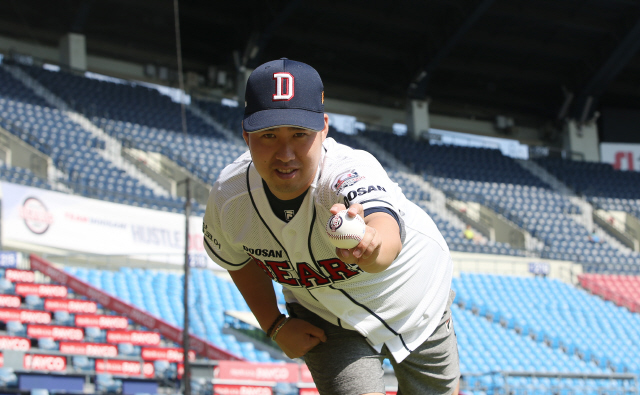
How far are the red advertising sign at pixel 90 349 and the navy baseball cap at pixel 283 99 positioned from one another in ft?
24.4

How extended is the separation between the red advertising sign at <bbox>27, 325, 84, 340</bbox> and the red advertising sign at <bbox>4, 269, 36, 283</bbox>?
1655mm

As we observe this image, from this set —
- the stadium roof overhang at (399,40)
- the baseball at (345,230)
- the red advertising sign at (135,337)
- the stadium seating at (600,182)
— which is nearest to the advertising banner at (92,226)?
the red advertising sign at (135,337)

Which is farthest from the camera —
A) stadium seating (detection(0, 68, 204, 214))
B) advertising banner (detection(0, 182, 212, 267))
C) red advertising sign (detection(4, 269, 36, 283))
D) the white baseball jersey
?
stadium seating (detection(0, 68, 204, 214))

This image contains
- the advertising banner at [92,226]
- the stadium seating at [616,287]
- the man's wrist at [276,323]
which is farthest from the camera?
the stadium seating at [616,287]

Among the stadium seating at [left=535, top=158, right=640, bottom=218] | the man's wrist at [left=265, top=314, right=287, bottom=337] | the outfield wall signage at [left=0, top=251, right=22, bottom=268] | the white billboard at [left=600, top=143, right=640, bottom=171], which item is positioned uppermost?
the white billboard at [left=600, top=143, right=640, bottom=171]

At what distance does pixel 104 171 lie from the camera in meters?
15.5

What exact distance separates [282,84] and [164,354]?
7941mm

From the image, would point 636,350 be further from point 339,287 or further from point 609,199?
point 339,287

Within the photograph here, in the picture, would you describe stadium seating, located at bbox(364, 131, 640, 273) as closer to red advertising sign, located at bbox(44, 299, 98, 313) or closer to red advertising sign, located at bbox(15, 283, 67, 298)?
red advertising sign, located at bbox(44, 299, 98, 313)

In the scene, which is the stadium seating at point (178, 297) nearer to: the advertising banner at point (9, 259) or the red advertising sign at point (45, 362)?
the advertising banner at point (9, 259)

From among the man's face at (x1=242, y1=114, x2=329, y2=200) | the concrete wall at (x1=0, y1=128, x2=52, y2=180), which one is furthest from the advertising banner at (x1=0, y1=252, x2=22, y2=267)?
the man's face at (x1=242, y1=114, x2=329, y2=200)

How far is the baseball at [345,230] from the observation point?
1816mm

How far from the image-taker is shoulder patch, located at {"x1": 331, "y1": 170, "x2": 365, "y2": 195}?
219 centimetres

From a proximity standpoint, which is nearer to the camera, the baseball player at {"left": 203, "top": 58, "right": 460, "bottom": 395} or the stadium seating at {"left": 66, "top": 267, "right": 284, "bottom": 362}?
the baseball player at {"left": 203, "top": 58, "right": 460, "bottom": 395}
